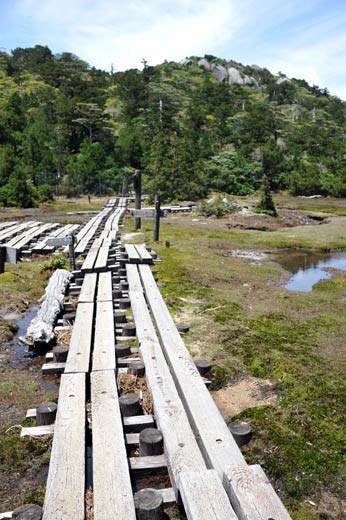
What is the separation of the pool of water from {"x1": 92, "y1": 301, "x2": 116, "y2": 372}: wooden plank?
685 cm

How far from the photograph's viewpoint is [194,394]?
525 cm

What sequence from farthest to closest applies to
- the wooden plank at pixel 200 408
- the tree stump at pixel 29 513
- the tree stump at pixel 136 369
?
1. the tree stump at pixel 136 369
2. the wooden plank at pixel 200 408
3. the tree stump at pixel 29 513

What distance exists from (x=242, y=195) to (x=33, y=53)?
8596 centimetres

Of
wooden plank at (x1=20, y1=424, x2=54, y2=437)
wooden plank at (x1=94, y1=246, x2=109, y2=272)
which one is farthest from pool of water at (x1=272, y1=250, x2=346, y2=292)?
wooden plank at (x1=20, y1=424, x2=54, y2=437)

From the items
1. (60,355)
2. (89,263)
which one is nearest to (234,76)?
(89,263)

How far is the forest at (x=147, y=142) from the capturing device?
44.2 meters

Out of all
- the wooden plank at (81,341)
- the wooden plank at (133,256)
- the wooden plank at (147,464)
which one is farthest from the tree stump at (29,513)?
the wooden plank at (133,256)

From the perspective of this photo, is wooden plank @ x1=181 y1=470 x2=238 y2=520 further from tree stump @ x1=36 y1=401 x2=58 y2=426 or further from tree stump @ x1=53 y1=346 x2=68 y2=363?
tree stump @ x1=53 y1=346 x2=68 y2=363

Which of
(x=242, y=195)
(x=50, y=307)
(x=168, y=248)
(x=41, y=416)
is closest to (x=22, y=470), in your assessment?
(x=41, y=416)

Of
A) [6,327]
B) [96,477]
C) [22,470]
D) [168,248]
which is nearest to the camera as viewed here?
[96,477]

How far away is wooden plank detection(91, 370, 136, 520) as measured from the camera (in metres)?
3.43

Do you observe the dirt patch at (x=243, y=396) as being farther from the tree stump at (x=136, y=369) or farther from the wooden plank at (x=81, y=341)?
the wooden plank at (x=81, y=341)

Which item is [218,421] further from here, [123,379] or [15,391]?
[15,391]

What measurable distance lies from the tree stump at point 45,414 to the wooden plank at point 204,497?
201cm
